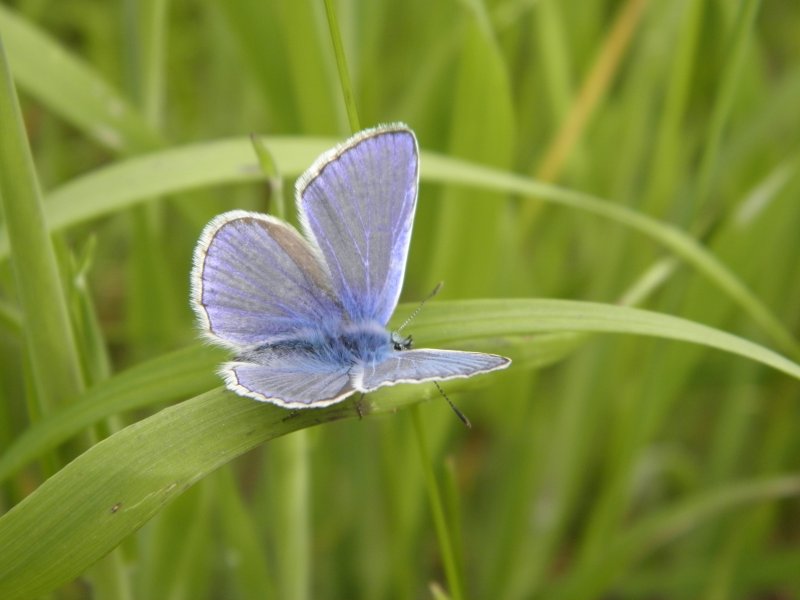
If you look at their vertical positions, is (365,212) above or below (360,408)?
above

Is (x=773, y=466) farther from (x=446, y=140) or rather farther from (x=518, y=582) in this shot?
(x=446, y=140)

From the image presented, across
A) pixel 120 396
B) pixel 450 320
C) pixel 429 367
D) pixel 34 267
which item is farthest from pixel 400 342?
pixel 34 267

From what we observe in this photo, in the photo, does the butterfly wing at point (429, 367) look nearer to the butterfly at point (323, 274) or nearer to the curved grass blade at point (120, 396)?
the butterfly at point (323, 274)

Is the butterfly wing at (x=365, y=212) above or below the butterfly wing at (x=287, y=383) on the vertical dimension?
above

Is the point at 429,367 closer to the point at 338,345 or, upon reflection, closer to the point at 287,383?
the point at 287,383

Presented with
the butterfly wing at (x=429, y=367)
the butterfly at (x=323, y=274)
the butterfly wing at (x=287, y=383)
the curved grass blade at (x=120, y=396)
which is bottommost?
the butterfly wing at (x=429, y=367)

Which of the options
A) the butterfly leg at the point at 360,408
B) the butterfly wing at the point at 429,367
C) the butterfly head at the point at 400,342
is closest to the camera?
the butterfly wing at the point at 429,367

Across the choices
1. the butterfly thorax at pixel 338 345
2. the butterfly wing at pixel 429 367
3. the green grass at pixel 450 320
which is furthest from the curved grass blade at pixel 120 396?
the butterfly wing at pixel 429 367

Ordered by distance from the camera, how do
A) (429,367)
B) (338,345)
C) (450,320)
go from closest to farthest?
(429,367) < (450,320) < (338,345)

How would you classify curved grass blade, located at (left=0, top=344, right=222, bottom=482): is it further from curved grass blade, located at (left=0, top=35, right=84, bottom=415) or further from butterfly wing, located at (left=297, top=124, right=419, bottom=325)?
butterfly wing, located at (left=297, top=124, right=419, bottom=325)
